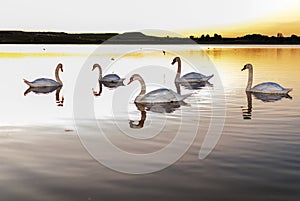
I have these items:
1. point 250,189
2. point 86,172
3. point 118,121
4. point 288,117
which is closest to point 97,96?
point 118,121

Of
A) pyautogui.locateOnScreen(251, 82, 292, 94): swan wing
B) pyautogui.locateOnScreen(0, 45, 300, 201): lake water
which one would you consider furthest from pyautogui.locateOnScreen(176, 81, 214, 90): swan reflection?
pyautogui.locateOnScreen(0, 45, 300, 201): lake water

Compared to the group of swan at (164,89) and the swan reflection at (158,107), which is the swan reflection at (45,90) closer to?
the group of swan at (164,89)

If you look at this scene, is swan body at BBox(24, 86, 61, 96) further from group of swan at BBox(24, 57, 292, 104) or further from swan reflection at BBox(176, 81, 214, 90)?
swan reflection at BBox(176, 81, 214, 90)

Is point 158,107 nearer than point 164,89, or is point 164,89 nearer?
point 158,107

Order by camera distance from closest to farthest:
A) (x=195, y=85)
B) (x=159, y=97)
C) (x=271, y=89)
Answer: (x=159, y=97) → (x=271, y=89) → (x=195, y=85)

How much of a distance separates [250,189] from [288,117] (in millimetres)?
8647

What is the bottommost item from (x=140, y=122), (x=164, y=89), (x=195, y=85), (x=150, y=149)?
(x=150, y=149)

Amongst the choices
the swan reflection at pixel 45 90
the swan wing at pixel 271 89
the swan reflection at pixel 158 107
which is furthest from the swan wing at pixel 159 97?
the swan wing at pixel 271 89

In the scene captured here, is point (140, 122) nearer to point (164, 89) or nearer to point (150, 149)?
point (164, 89)

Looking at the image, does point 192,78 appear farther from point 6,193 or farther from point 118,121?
point 6,193

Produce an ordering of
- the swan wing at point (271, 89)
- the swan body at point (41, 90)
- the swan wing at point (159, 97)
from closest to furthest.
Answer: the swan wing at point (159, 97) → the swan wing at point (271, 89) → the swan body at point (41, 90)

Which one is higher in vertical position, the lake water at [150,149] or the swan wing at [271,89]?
the swan wing at [271,89]

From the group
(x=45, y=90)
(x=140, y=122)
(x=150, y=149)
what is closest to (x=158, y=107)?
(x=140, y=122)

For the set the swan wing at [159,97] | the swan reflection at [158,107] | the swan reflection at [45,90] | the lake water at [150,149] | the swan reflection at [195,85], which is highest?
A: the swan reflection at [195,85]
